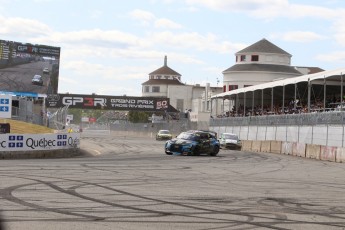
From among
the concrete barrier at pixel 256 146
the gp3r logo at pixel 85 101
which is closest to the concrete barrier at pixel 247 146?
the concrete barrier at pixel 256 146

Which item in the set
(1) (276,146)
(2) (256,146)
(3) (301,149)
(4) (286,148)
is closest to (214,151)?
(3) (301,149)

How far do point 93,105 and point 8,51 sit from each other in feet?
104

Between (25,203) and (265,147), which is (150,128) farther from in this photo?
(25,203)

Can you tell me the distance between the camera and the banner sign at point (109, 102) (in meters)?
84.9

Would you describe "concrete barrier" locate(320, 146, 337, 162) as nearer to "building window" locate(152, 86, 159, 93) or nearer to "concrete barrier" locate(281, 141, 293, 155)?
"concrete barrier" locate(281, 141, 293, 155)

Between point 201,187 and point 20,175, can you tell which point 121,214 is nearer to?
point 201,187

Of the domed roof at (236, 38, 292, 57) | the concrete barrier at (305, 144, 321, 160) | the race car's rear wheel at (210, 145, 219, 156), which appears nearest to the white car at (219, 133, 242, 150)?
the concrete barrier at (305, 144, 321, 160)

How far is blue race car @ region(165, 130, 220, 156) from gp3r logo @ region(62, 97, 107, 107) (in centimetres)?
5200

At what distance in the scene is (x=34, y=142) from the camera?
1120 inches

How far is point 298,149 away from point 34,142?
19574 mm

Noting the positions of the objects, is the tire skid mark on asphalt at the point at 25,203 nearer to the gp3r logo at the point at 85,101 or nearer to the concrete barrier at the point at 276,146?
the concrete barrier at the point at 276,146

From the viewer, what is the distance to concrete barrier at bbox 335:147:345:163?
32.9m

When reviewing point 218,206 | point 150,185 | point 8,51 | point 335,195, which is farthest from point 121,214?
point 8,51

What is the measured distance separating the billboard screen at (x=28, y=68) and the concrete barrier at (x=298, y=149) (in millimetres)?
25933
